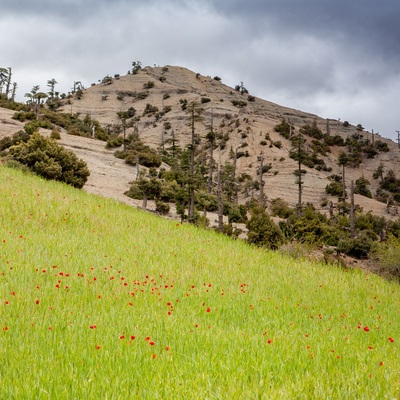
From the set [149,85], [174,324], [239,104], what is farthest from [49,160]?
[149,85]

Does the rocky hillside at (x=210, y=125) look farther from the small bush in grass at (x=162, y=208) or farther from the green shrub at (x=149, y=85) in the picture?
the small bush in grass at (x=162, y=208)

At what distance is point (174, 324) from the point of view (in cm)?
537

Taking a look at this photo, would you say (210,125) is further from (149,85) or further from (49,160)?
(49,160)

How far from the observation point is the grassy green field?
11.3 ft

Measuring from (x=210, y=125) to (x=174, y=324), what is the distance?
83.9 metres

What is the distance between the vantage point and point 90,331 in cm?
483

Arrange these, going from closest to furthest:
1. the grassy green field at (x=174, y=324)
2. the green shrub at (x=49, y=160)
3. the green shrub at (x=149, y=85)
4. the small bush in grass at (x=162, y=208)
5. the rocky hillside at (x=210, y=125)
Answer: the grassy green field at (x=174, y=324)
the green shrub at (x=49, y=160)
the small bush in grass at (x=162, y=208)
the rocky hillside at (x=210, y=125)
the green shrub at (x=149, y=85)

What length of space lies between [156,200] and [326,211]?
31.5 meters

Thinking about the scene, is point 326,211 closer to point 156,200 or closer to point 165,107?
point 156,200

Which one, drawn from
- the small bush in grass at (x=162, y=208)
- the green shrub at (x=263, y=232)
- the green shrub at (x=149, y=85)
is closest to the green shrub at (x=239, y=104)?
the green shrub at (x=149, y=85)

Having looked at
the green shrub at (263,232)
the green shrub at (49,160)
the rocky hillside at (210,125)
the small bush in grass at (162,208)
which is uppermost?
the rocky hillside at (210,125)

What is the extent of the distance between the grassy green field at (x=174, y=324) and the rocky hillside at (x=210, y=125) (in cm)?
2494

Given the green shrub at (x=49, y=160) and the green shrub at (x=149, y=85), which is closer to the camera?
the green shrub at (x=49, y=160)

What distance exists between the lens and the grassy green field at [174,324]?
3.46 metres
